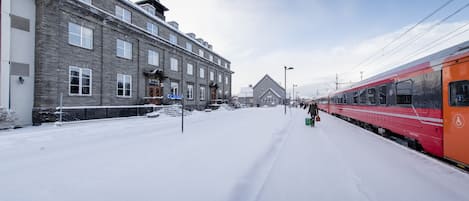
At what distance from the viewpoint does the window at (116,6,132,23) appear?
1802 centimetres

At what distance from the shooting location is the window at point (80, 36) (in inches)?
543

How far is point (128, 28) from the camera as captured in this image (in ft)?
58.5

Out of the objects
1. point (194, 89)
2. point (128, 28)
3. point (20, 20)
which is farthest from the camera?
point (194, 89)

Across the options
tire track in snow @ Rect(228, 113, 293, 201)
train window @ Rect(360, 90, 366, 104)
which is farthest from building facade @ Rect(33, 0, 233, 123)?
train window @ Rect(360, 90, 366, 104)

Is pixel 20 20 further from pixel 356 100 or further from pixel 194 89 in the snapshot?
pixel 356 100

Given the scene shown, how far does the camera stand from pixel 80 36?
14422 millimetres

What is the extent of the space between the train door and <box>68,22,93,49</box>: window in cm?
1821

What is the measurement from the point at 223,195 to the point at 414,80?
7.13 m

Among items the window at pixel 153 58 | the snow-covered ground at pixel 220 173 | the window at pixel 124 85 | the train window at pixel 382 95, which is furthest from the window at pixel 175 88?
the train window at pixel 382 95

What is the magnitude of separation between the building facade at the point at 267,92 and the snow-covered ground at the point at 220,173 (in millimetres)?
54812

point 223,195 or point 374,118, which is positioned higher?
point 374,118

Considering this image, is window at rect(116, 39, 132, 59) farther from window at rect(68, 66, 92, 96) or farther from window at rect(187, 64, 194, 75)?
window at rect(187, 64, 194, 75)

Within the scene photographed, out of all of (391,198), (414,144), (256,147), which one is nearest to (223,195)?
(391,198)

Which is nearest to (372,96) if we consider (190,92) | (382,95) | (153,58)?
(382,95)
